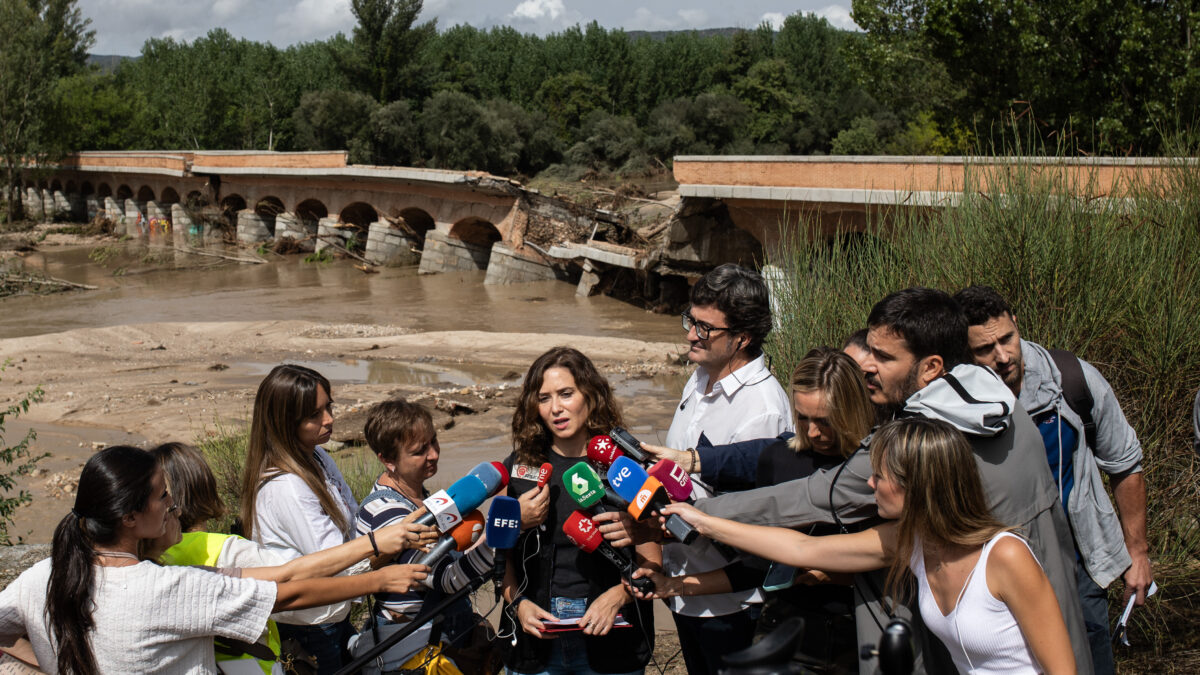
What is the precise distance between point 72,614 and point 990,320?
9.31 ft

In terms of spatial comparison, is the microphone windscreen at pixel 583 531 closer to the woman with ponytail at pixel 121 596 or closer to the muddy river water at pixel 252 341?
the woman with ponytail at pixel 121 596

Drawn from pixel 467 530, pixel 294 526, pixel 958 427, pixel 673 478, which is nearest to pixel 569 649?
pixel 467 530

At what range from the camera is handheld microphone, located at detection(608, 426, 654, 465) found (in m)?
2.70

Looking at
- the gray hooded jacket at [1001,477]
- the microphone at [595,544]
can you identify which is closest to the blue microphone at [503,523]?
the microphone at [595,544]

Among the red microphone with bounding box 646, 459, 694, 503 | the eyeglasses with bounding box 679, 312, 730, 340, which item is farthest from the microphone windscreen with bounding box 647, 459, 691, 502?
the eyeglasses with bounding box 679, 312, 730, 340

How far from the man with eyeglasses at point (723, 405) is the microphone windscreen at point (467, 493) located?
0.66 metres

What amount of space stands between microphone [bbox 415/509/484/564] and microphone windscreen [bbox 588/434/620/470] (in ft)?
1.28

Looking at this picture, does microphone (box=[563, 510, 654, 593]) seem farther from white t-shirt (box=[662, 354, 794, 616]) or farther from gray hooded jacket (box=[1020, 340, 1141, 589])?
gray hooded jacket (box=[1020, 340, 1141, 589])

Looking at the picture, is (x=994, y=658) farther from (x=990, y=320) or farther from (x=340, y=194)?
(x=340, y=194)

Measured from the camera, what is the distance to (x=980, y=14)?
1736cm

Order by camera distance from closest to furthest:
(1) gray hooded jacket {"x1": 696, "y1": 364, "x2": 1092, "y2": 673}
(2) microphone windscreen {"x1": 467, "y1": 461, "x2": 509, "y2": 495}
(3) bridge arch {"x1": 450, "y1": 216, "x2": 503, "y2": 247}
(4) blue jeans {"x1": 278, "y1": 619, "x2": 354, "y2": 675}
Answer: (1) gray hooded jacket {"x1": 696, "y1": 364, "x2": 1092, "y2": 673}
(2) microphone windscreen {"x1": 467, "y1": 461, "x2": 509, "y2": 495}
(4) blue jeans {"x1": 278, "y1": 619, "x2": 354, "y2": 675}
(3) bridge arch {"x1": 450, "y1": 216, "x2": 503, "y2": 247}

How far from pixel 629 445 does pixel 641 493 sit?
26 cm

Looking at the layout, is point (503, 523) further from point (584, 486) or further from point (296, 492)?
point (296, 492)

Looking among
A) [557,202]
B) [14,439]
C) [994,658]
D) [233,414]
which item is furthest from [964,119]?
[994,658]
